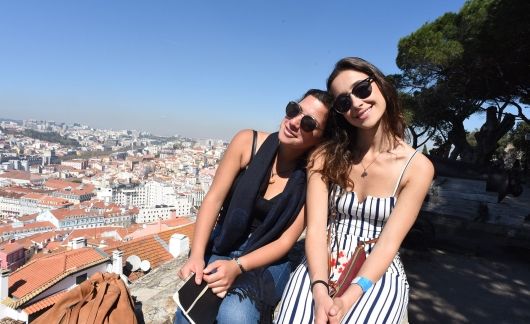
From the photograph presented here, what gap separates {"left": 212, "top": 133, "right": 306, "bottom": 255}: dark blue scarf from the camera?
5.17 feet

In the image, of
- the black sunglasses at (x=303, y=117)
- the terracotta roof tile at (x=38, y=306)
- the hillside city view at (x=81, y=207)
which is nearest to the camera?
the black sunglasses at (x=303, y=117)

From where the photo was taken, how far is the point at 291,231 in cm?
160

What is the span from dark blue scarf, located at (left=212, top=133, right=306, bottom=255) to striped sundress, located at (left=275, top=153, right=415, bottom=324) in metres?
0.17

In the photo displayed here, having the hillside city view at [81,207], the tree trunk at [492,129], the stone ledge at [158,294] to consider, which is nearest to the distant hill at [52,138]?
the hillside city view at [81,207]

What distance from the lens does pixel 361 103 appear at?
147 centimetres

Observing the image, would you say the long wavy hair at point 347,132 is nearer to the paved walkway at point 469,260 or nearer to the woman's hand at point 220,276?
the woman's hand at point 220,276

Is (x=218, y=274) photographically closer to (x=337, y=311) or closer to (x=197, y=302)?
(x=197, y=302)

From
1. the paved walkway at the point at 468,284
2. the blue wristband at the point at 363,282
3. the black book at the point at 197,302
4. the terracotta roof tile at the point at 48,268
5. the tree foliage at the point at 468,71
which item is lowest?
the terracotta roof tile at the point at 48,268

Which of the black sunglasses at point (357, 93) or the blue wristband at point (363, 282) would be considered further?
the black sunglasses at point (357, 93)

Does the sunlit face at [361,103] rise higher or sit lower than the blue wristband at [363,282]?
higher

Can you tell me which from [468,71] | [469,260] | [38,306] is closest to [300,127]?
[469,260]

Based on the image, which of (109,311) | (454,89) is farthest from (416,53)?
(109,311)

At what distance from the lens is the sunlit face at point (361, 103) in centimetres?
147

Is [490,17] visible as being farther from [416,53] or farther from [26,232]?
[26,232]
